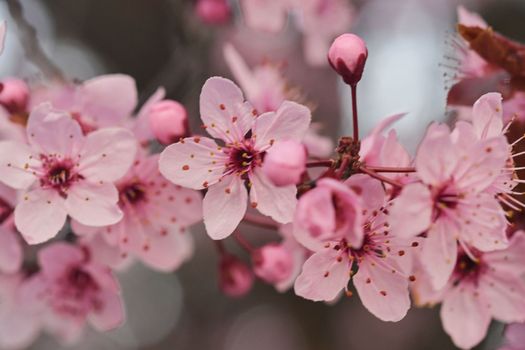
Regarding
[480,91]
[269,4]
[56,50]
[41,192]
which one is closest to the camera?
[41,192]

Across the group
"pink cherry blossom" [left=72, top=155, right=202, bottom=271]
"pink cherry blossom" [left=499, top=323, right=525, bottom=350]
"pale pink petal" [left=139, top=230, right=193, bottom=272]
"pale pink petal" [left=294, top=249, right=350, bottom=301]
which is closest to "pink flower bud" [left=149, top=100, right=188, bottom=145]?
"pink cherry blossom" [left=72, top=155, right=202, bottom=271]

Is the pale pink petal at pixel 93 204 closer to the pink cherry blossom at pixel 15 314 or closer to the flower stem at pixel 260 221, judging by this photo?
the flower stem at pixel 260 221

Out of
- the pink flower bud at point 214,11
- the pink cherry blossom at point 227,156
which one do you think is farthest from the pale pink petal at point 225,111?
the pink flower bud at point 214,11

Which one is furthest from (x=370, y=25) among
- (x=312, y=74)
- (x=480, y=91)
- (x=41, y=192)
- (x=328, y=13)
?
(x=41, y=192)

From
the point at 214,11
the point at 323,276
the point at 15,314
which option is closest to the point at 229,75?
the point at 214,11

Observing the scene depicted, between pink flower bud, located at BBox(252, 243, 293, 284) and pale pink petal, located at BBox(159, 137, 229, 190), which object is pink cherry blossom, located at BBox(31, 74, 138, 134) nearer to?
pale pink petal, located at BBox(159, 137, 229, 190)

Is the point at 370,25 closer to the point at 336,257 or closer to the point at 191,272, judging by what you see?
the point at 191,272
